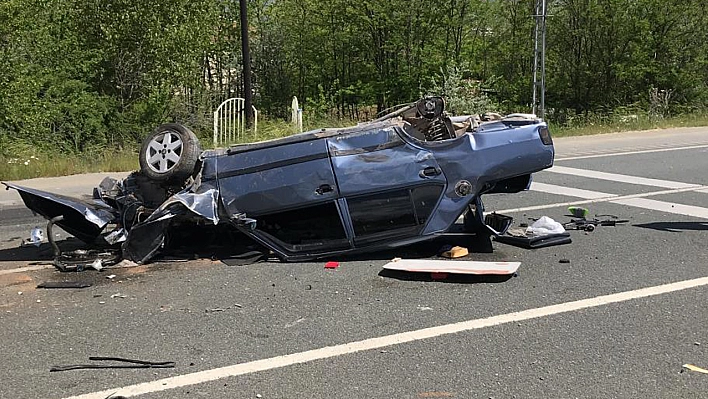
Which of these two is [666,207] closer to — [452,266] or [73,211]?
[452,266]

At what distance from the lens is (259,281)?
6.32 metres

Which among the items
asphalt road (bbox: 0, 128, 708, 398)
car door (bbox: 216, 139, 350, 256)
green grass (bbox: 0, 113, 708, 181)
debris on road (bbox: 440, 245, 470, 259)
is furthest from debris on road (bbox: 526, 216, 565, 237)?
green grass (bbox: 0, 113, 708, 181)

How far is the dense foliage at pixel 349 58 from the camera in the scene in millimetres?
19688

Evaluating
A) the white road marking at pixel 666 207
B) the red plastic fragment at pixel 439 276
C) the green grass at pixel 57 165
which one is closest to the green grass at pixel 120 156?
the green grass at pixel 57 165

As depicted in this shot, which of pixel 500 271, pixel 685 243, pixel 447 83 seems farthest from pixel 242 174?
pixel 447 83

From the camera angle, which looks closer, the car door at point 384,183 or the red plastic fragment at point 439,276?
the red plastic fragment at point 439,276

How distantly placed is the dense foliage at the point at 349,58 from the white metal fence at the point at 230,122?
1.97 m

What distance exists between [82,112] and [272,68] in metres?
9.65

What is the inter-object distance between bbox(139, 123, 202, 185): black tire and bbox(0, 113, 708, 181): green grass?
7669mm

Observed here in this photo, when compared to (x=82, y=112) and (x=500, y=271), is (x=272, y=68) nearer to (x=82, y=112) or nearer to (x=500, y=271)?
(x=82, y=112)

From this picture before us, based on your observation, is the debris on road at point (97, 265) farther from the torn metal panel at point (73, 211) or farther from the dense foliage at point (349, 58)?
the dense foliage at point (349, 58)

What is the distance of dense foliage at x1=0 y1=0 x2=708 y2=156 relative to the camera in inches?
775

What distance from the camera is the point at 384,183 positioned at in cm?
664

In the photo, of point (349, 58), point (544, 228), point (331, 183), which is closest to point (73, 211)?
point (331, 183)
